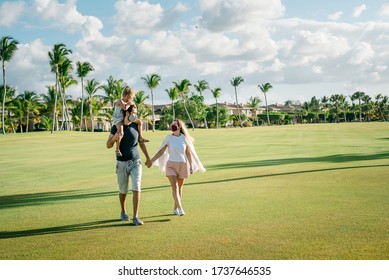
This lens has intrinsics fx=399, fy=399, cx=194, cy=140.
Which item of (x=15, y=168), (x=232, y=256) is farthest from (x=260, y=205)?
(x=15, y=168)

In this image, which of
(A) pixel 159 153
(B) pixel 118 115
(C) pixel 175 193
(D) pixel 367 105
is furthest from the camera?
(D) pixel 367 105

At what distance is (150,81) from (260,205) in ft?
284

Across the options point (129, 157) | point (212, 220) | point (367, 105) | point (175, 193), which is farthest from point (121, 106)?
point (367, 105)

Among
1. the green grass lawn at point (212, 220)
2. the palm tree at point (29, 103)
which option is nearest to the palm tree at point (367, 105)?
the palm tree at point (29, 103)

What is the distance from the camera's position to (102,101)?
104 meters

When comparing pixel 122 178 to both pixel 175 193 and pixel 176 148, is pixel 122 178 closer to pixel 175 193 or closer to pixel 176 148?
pixel 175 193

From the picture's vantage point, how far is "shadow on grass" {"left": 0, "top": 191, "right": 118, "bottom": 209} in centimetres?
997

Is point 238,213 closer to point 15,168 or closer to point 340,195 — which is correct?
point 340,195

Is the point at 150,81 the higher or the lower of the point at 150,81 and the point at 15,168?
the higher

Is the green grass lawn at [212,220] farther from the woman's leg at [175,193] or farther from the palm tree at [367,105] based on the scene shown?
the palm tree at [367,105]

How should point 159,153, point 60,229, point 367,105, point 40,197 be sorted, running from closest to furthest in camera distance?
1. point 60,229
2. point 159,153
3. point 40,197
4. point 367,105

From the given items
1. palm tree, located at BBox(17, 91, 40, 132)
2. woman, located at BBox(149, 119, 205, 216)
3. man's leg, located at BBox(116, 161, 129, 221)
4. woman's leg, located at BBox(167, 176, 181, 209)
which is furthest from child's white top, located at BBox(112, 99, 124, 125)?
palm tree, located at BBox(17, 91, 40, 132)

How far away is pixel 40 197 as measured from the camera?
10.8 metres

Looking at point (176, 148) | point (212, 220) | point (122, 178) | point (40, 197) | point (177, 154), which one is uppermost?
point (176, 148)
